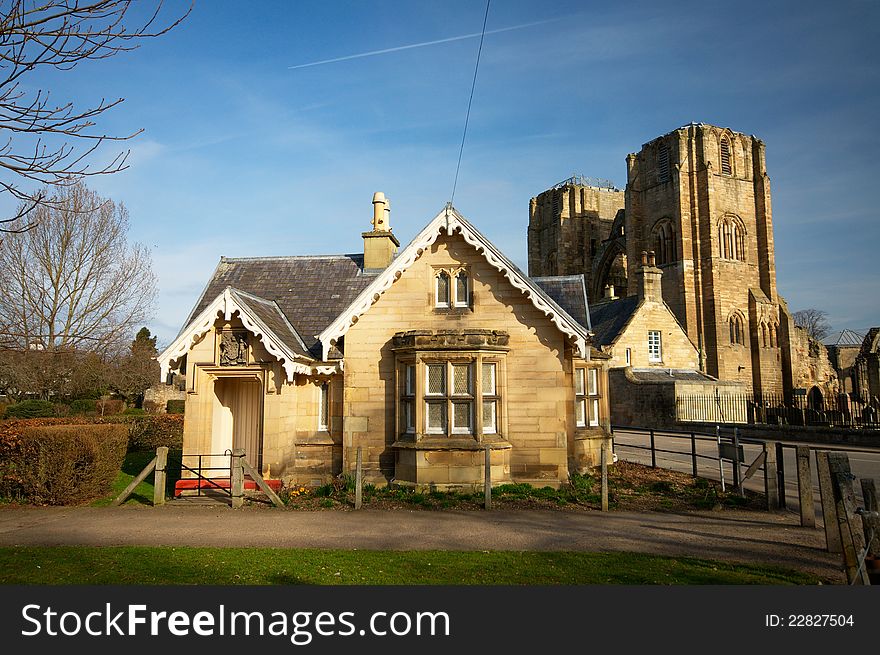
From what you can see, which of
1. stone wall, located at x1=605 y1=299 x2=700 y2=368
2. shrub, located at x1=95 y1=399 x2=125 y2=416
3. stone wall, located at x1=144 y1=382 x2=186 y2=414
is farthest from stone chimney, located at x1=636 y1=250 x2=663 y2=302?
shrub, located at x1=95 y1=399 x2=125 y2=416

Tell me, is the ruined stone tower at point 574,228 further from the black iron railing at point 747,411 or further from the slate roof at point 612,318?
the black iron railing at point 747,411

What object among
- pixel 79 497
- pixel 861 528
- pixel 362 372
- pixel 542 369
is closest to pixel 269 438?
pixel 362 372

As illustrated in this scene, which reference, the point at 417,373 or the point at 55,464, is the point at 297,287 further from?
the point at 55,464

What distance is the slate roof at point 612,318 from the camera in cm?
4553

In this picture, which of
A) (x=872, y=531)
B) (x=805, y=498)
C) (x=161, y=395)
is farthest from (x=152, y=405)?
(x=872, y=531)

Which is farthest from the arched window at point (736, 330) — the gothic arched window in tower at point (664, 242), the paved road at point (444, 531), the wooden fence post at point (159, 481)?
the wooden fence post at point (159, 481)

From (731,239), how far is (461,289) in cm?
5749

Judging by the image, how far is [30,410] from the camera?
32.0m

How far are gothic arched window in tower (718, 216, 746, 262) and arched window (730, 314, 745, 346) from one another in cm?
627

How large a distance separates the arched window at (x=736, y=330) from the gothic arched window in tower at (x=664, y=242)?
27.5 ft

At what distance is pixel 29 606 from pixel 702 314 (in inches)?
2517

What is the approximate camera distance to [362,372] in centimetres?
1628

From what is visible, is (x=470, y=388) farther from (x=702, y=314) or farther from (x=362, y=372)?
(x=702, y=314)

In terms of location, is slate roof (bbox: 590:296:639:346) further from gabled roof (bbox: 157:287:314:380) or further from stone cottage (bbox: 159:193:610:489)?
gabled roof (bbox: 157:287:314:380)
